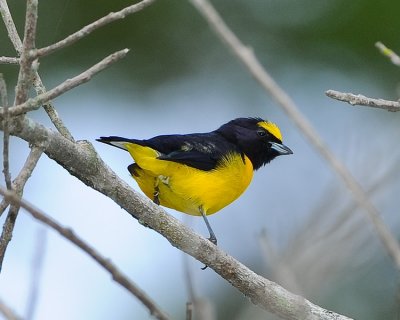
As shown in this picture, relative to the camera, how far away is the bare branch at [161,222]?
289cm

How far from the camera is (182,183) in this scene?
4305 mm

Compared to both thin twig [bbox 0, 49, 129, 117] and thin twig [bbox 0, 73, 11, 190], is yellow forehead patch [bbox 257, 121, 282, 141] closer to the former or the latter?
thin twig [bbox 0, 49, 129, 117]

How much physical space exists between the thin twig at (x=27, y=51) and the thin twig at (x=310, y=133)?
686 mm

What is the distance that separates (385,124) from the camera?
2236mm

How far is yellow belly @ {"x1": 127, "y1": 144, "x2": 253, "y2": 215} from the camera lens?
165 inches

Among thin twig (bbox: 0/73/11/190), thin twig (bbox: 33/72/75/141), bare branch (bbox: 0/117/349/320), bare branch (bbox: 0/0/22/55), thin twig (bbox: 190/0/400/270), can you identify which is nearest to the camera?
thin twig (bbox: 190/0/400/270)

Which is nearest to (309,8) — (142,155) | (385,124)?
(142,155)

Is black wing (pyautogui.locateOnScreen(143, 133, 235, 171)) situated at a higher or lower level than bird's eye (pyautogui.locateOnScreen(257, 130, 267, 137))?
lower

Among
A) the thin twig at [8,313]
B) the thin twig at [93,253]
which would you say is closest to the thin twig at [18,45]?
the thin twig at [93,253]

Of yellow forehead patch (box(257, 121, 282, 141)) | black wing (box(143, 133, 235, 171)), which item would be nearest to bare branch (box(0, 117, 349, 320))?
→ black wing (box(143, 133, 235, 171))

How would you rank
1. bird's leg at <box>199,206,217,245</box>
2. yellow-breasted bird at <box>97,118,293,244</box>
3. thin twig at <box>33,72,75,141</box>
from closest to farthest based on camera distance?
thin twig at <box>33,72,75,141</box> → yellow-breasted bird at <box>97,118,293,244</box> → bird's leg at <box>199,206,217,245</box>

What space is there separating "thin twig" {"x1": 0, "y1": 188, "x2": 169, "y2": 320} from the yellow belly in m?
2.69

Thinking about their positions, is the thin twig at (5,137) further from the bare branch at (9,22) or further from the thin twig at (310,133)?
the bare branch at (9,22)

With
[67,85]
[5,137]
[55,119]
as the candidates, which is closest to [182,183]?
[55,119]
